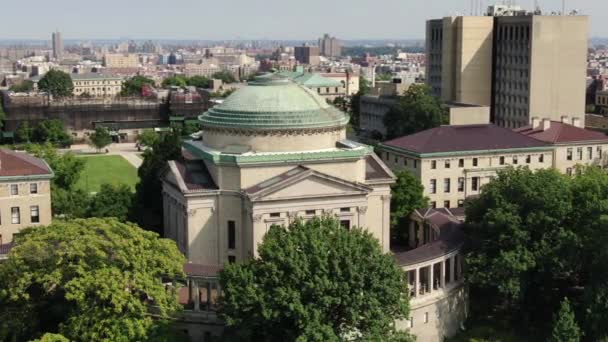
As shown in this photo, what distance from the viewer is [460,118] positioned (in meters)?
103

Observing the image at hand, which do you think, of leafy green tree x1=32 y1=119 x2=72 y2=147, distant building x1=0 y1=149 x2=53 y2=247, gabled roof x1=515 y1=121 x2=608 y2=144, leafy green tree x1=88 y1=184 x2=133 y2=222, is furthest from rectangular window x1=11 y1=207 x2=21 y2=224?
leafy green tree x1=32 y1=119 x2=72 y2=147

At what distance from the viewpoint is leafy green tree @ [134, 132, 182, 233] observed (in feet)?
260

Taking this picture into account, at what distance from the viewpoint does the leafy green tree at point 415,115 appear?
12188 cm

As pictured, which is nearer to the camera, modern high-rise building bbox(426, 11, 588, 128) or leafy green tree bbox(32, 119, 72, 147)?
modern high-rise building bbox(426, 11, 588, 128)

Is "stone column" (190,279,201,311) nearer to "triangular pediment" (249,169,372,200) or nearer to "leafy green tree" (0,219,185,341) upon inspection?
"leafy green tree" (0,219,185,341)

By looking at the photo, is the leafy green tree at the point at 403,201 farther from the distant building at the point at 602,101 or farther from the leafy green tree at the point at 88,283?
the distant building at the point at 602,101

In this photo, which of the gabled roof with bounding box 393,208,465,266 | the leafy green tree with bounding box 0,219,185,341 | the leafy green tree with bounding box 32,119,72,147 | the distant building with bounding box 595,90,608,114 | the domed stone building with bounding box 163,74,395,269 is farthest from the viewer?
the distant building with bounding box 595,90,608,114

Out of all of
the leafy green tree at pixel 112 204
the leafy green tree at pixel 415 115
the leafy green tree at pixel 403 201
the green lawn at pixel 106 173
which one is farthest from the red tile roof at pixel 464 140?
the green lawn at pixel 106 173

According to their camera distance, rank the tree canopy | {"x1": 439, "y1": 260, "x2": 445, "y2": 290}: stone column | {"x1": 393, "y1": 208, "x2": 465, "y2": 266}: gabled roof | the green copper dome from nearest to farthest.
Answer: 1. the tree canopy
2. {"x1": 393, "y1": 208, "x2": 465, "y2": 266}: gabled roof
3. {"x1": 439, "y1": 260, "x2": 445, "y2": 290}: stone column
4. the green copper dome

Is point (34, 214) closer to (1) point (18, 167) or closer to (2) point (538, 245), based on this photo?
(1) point (18, 167)

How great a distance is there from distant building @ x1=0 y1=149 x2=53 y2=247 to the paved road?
6399 centimetres

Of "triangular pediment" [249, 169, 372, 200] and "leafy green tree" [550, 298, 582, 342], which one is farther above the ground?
"triangular pediment" [249, 169, 372, 200]

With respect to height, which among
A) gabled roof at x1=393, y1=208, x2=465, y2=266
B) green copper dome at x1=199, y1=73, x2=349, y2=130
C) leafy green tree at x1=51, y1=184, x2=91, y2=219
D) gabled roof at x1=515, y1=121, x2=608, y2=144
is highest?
green copper dome at x1=199, y1=73, x2=349, y2=130

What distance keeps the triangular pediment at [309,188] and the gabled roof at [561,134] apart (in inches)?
1646
